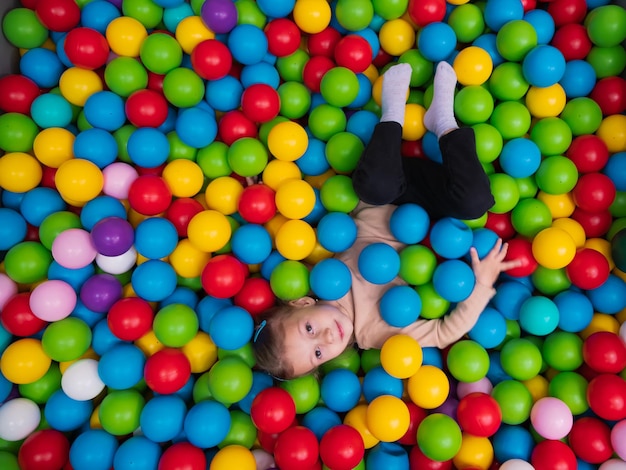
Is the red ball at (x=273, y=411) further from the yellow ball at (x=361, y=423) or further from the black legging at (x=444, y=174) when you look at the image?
the black legging at (x=444, y=174)

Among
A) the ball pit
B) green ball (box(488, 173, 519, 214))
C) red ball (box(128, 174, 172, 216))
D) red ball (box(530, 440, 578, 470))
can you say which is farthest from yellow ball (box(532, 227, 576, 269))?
red ball (box(128, 174, 172, 216))

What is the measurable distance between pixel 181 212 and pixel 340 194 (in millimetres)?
526

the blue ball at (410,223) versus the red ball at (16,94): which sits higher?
the red ball at (16,94)

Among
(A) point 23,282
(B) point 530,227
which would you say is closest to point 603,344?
(B) point 530,227

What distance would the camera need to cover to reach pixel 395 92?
1.73m

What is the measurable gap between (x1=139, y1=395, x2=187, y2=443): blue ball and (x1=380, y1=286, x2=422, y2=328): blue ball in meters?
0.69

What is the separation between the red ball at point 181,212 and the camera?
1.78m

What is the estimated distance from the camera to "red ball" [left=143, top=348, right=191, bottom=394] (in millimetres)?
1584

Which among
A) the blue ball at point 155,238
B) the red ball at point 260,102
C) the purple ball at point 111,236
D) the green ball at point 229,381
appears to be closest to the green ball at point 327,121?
the red ball at point 260,102

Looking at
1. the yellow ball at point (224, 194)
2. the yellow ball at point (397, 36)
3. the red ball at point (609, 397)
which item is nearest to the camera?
the red ball at point (609, 397)

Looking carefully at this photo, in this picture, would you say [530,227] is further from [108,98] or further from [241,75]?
[108,98]

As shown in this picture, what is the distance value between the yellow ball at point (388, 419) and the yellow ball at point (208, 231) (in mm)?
686

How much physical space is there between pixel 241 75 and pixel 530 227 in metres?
1.10

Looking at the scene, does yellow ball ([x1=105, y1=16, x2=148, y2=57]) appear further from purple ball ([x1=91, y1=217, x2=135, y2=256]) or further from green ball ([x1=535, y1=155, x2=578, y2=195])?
green ball ([x1=535, y1=155, x2=578, y2=195])
